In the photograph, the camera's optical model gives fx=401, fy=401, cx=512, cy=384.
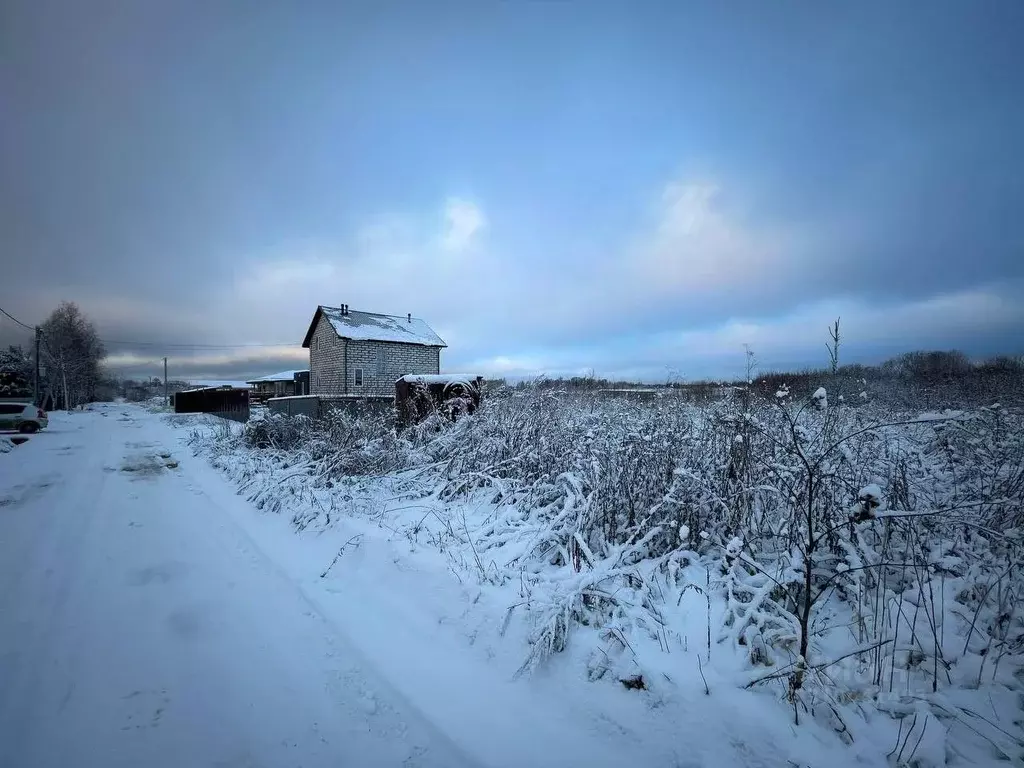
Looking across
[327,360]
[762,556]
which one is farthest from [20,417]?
[762,556]

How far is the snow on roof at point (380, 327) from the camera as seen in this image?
25.4 m

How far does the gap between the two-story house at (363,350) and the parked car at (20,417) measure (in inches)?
470

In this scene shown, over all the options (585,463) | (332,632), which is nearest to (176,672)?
(332,632)

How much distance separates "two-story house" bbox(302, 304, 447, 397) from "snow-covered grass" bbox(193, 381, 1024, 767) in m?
19.5

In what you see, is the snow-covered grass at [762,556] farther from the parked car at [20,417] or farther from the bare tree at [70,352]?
the bare tree at [70,352]

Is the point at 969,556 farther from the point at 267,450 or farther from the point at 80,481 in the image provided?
the point at 80,481

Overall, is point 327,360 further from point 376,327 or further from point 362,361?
point 376,327

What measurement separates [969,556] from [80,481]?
11631mm

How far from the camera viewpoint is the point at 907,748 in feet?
5.93

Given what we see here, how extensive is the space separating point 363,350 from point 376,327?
2562 mm

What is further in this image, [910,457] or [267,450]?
[267,450]

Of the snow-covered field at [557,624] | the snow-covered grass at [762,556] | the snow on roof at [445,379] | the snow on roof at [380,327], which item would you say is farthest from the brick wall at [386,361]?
the snow-covered field at [557,624]

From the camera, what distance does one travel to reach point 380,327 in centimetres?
2784

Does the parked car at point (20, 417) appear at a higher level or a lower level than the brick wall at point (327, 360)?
lower
